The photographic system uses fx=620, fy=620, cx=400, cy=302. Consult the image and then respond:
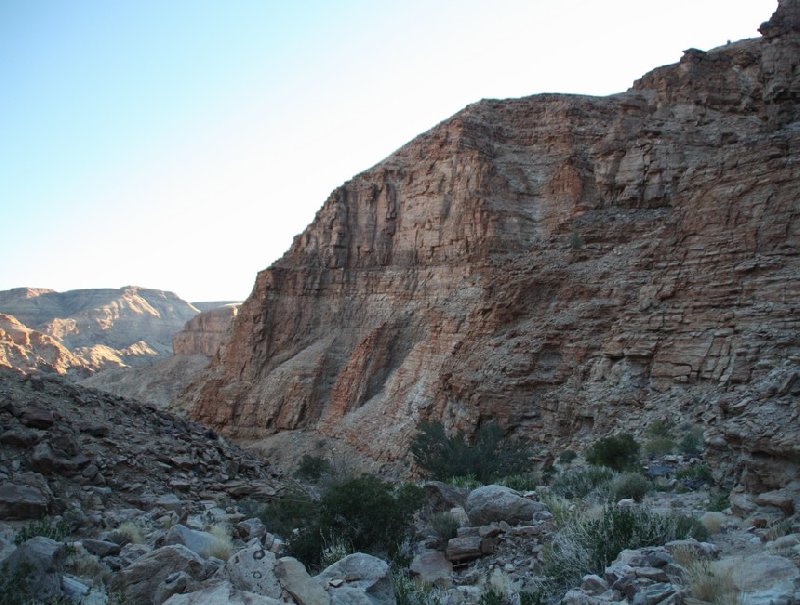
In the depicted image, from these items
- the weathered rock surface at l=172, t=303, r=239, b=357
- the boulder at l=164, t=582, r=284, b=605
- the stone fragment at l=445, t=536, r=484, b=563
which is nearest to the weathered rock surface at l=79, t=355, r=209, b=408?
the weathered rock surface at l=172, t=303, r=239, b=357

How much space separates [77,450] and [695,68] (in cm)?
3468

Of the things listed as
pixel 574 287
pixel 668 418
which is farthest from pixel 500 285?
pixel 668 418

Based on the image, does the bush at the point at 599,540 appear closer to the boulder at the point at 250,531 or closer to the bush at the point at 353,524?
the bush at the point at 353,524

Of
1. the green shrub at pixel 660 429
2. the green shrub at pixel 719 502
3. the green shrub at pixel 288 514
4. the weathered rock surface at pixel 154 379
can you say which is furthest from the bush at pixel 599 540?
the weathered rock surface at pixel 154 379

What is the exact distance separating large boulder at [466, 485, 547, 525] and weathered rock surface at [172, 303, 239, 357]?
6794cm

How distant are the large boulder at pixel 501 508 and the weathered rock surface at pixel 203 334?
67.9 metres

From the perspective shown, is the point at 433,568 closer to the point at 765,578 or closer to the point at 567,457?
the point at 765,578

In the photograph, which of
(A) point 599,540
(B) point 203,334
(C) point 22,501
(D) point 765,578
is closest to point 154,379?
(B) point 203,334

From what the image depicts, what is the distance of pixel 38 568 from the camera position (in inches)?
223

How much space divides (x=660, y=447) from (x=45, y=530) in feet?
41.8

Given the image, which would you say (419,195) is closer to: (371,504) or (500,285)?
(500,285)

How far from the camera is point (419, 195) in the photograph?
4175 cm

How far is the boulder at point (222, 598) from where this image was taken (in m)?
4.69

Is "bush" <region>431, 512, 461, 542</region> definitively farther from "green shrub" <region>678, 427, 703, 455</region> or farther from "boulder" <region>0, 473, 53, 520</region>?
"green shrub" <region>678, 427, 703, 455</region>
